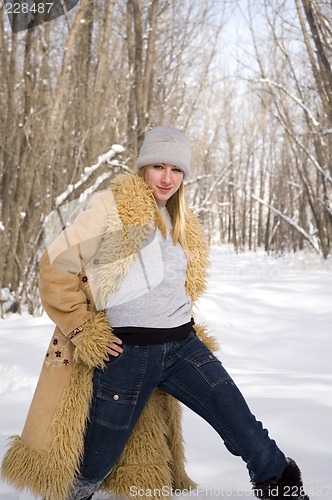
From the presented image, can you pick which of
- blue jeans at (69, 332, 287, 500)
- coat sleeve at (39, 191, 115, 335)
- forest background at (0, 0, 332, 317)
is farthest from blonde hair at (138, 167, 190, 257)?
forest background at (0, 0, 332, 317)

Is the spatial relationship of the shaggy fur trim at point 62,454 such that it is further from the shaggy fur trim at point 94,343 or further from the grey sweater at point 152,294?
the grey sweater at point 152,294

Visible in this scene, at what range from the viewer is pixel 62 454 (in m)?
1.87

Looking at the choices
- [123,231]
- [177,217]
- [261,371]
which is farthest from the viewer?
[261,371]

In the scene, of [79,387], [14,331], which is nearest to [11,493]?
[79,387]

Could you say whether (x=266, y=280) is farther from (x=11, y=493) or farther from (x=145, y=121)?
(x=11, y=493)

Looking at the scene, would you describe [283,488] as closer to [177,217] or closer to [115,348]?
[115,348]

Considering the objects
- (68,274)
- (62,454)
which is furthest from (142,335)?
(62,454)

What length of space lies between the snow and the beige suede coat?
176 mm

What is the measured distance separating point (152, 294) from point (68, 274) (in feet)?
0.96

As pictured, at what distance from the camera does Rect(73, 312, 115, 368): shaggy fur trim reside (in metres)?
1.85

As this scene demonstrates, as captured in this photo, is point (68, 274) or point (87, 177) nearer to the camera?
point (68, 274)

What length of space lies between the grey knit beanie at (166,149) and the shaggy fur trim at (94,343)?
618 millimetres

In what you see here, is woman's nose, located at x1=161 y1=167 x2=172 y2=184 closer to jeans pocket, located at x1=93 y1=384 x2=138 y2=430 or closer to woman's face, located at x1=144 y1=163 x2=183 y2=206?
woman's face, located at x1=144 y1=163 x2=183 y2=206

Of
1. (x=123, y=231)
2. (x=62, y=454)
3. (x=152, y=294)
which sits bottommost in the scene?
(x=62, y=454)
